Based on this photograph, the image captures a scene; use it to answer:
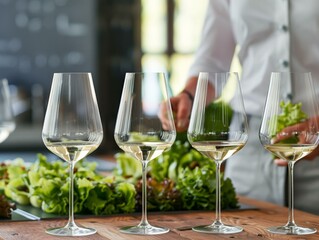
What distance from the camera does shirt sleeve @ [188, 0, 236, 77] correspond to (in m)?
2.46

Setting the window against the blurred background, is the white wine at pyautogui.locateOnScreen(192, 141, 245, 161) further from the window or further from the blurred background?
the window

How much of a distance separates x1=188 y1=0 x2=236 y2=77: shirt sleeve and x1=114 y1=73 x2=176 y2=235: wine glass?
3.30 ft

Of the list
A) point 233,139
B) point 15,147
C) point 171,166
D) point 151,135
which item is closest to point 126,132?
point 151,135

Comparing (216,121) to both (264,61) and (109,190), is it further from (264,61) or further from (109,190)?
(264,61)

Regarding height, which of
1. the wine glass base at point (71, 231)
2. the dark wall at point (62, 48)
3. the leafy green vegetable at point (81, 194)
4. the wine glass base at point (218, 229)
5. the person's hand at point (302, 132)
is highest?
the dark wall at point (62, 48)

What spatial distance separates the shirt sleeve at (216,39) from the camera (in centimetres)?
246

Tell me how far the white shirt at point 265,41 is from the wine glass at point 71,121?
2.96ft

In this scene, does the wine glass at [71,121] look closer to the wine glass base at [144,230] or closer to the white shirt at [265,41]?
the wine glass base at [144,230]

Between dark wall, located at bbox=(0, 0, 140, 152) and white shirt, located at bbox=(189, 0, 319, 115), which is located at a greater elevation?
dark wall, located at bbox=(0, 0, 140, 152)

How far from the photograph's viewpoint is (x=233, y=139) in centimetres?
145

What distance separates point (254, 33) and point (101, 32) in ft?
13.7

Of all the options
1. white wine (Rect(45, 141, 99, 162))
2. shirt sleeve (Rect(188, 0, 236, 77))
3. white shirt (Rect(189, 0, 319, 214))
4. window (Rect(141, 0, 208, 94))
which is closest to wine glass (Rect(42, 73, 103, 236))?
white wine (Rect(45, 141, 99, 162))

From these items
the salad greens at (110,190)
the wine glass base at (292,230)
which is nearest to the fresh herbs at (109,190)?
the salad greens at (110,190)

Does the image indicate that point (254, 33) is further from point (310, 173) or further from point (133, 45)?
point (133, 45)
